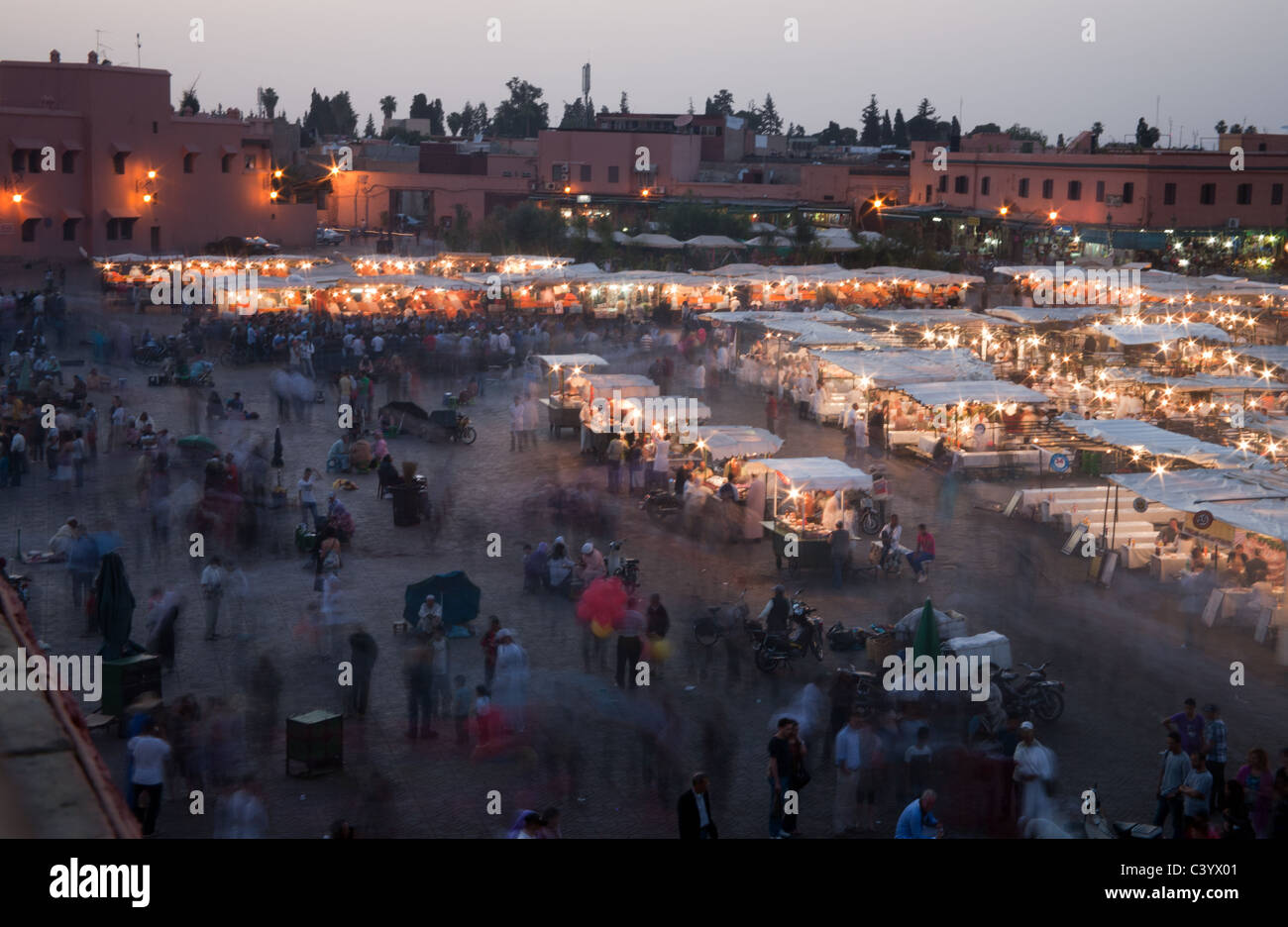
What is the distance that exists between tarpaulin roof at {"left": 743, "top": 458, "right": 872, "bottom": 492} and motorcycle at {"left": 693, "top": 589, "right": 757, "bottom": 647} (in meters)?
3.49

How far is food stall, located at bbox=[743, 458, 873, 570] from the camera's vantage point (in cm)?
1550

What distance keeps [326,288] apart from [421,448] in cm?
1512

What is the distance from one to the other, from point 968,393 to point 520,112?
103 m

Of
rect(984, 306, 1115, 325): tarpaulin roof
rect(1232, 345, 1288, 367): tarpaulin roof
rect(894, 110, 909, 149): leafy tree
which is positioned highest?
rect(894, 110, 909, 149): leafy tree

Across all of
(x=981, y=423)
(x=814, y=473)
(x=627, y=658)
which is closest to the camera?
(x=627, y=658)

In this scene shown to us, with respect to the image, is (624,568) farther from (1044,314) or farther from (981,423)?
(1044,314)

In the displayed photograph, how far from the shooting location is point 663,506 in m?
17.8

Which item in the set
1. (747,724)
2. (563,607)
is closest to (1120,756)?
(747,724)

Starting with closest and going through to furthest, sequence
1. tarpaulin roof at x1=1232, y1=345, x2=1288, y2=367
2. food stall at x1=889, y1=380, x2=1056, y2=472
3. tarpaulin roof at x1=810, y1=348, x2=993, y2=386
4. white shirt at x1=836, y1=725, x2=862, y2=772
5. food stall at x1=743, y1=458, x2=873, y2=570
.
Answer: white shirt at x1=836, y1=725, x2=862, y2=772 < food stall at x1=743, y1=458, x2=873, y2=570 < food stall at x1=889, y1=380, x2=1056, y2=472 < tarpaulin roof at x1=810, y1=348, x2=993, y2=386 < tarpaulin roof at x1=1232, y1=345, x2=1288, y2=367

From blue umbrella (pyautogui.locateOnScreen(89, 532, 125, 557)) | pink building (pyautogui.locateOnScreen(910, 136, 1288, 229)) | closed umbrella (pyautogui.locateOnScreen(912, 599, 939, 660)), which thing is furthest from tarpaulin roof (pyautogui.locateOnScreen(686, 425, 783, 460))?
pink building (pyautogui.locateOnScreen(910, 136, 1288, 229))

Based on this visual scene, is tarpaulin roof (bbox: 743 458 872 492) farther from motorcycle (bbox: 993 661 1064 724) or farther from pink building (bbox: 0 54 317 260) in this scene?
pink building (bbox: 0 54 317 260)

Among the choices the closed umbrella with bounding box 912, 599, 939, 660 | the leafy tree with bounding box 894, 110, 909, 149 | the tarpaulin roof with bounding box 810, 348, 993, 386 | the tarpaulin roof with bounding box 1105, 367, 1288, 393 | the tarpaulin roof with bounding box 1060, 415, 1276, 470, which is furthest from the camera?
the leafy tree with bounding box 894, 110, 909, 149

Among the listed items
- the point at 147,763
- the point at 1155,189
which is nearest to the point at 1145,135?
the point at 1155,189
